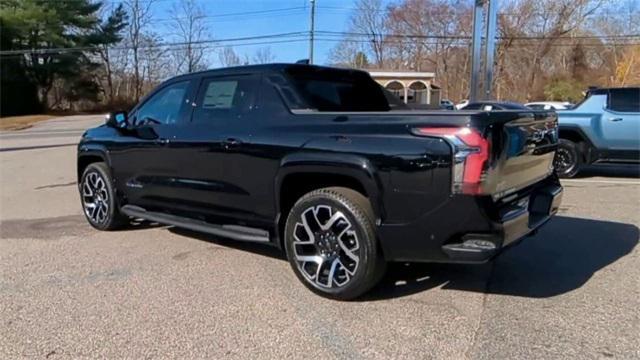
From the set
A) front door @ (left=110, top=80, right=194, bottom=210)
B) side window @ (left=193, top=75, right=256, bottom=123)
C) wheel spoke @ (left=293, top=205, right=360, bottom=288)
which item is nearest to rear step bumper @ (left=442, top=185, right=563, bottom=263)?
wheel spoke @ (left=293, top=205, right=360, bottom=288)

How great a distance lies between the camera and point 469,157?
3385mm

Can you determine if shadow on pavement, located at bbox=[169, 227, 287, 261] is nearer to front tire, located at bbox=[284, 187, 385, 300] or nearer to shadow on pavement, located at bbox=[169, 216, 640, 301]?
shadow on pavement, located at bbox=[169, 216, 640, 301]

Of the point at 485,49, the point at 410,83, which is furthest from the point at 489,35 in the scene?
the point at 410,83

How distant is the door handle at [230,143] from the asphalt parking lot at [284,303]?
3.62 ft

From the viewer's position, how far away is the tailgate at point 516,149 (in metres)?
3.47

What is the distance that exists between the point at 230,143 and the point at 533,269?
287 centimetres

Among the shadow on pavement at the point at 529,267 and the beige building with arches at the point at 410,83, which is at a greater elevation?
the beige building with arches at the point at 410,83

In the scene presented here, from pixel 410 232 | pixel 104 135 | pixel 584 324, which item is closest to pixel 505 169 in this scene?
pixel 410 232

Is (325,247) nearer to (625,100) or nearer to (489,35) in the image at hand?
(625,100)

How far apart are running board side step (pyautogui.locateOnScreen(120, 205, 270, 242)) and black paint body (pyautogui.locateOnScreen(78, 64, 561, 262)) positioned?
6 cm

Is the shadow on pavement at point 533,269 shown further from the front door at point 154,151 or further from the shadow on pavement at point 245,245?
the front door at point 154,151

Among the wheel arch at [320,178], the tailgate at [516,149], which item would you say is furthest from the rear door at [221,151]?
the tailgate at [516,149]

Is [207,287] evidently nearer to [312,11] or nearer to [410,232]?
[410,232]

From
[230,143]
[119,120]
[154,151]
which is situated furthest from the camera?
[119,120]
